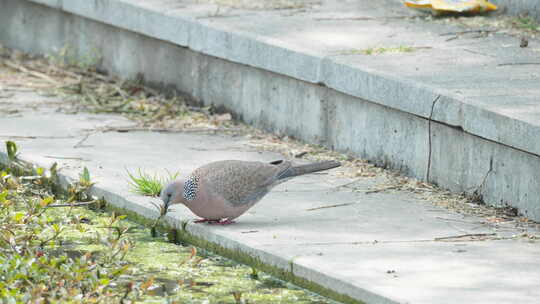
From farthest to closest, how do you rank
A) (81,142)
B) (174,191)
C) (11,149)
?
(81,142) < (11,149) < (174,191)

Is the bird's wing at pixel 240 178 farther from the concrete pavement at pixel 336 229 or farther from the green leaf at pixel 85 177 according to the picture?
the green leaf at pixel 85 177

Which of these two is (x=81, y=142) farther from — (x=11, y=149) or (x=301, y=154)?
(x=301, y=154)

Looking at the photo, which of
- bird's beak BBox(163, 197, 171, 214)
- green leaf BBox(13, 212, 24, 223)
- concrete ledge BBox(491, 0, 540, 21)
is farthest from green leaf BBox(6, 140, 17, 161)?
concrete ledge BBox(491, 0, 540, 21)

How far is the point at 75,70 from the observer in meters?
9.62

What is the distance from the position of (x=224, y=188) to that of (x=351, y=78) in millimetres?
1612

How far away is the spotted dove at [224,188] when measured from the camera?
5.48 meters

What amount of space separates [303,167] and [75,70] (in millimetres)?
4283

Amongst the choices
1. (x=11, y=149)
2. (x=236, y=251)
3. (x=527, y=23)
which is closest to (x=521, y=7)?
(x=527, y=23)

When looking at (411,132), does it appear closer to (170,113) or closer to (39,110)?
(170,113)

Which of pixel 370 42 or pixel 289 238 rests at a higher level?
pixel 370 42

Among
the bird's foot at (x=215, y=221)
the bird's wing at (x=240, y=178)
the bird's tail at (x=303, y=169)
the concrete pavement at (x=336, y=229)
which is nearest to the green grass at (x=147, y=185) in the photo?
the concrete pavement at (x=336, y=229)

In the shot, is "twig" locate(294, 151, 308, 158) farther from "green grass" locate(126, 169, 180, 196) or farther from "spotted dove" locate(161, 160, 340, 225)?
"spotted dove" locate(161, 160, 340, 225)

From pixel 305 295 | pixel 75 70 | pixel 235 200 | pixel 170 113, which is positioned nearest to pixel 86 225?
pixel 235 200

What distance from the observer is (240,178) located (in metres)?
5.56
